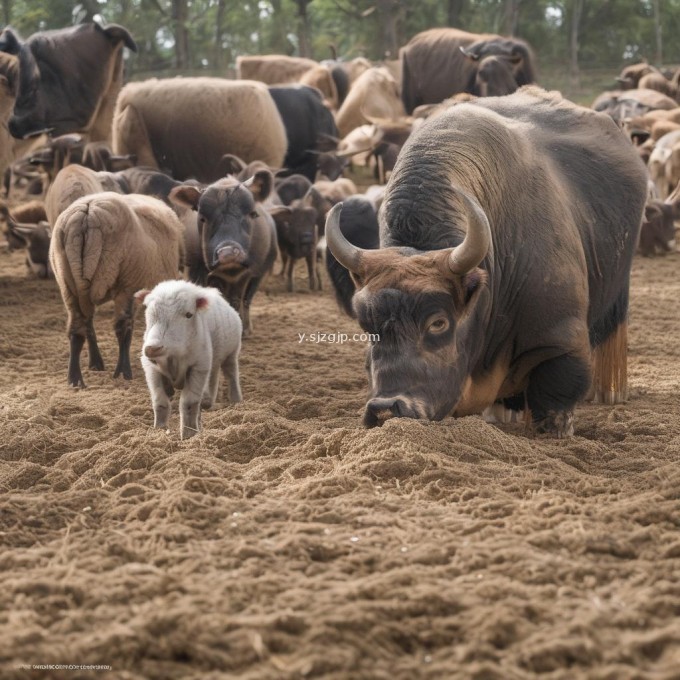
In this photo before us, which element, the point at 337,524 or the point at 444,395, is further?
the point at 444,395

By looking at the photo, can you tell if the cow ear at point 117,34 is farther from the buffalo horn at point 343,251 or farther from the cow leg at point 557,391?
the cow leg at point 557,391

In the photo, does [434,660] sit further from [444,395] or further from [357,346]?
[357,346]

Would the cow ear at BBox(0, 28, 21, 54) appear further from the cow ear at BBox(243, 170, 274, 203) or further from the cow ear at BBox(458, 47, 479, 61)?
the cow ear at BBox(458, 47, 479, 61)

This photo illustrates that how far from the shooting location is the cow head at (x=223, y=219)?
8.94 m

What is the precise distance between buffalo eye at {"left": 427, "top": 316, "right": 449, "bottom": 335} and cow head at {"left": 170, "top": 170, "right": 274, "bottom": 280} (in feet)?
11.9

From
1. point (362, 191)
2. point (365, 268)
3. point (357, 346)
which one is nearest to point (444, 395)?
point (365, 268)

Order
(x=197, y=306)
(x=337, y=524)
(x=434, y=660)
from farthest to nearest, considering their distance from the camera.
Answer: (x=197, y=306) → (x=337, y=524) → (x=434, y=660)

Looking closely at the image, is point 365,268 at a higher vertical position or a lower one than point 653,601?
higher

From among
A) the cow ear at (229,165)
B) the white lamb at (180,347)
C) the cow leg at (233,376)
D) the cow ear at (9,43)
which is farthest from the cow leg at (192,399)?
the cow ear at (9,43)

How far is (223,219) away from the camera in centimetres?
914

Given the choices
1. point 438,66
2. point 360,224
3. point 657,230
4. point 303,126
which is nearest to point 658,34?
point 438,66

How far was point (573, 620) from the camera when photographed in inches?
132

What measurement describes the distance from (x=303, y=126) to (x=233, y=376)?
10.5 meters

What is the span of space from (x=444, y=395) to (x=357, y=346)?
3.81m
